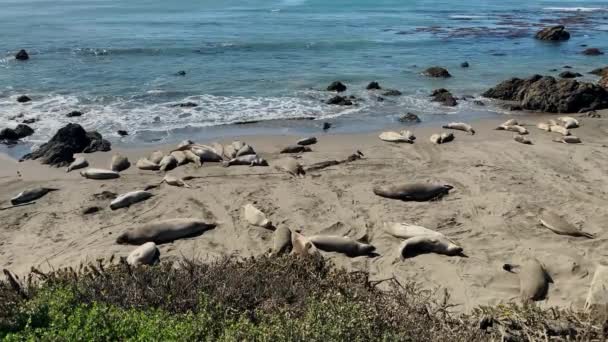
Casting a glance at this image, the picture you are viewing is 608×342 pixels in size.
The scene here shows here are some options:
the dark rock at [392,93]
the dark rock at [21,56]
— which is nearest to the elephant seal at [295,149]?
the dark rock at [392,93]

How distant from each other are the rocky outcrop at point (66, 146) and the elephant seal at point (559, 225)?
852 centimetres

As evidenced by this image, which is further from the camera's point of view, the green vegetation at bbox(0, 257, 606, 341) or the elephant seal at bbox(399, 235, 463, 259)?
the elephant seal at bbox(399, 235, 463, 259)

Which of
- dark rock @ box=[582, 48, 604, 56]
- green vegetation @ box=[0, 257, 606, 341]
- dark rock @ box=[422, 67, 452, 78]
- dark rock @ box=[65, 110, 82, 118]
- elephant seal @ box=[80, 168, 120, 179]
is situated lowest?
dark rock @ box=[65, 110, 82, 118]

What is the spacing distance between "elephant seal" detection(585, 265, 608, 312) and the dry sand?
30cm

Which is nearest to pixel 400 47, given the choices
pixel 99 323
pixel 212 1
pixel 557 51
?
pixel 557 51

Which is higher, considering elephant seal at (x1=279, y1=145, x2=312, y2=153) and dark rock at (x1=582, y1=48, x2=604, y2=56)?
dark rock at (x1=582, y1=48, x2=604, y2=56)

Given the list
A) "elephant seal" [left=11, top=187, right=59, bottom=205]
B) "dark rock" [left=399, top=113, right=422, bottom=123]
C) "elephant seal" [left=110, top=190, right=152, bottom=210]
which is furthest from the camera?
"dark rock" [left=399, top=113, right=422, bottom=123]

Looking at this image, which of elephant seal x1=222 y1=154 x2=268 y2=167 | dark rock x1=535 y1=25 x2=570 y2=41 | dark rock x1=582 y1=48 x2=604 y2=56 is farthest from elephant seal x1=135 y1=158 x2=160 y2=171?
dark rock x1=535 y1=25 x2=570 y2=41

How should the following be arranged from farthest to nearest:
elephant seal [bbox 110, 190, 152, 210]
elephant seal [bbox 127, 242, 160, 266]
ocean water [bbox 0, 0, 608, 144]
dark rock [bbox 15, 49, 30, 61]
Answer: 1. dark rock [bbox 15, 49, 30, 61]
2. ocean water [bbox 0, 0, 608, 144]
3. elephant seal [bbox 110, 190, 152, 210]
4. elephant seal [bbox 127, 242, 160, 266]

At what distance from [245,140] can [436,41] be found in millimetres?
22058

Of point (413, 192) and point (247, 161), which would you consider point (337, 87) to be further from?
point (413, 192)

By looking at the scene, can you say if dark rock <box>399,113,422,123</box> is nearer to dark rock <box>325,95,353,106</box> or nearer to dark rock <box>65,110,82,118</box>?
dark rock <box>325,95,353,106</box>

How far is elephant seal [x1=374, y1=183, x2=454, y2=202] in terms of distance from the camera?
8.62 m

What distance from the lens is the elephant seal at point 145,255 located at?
259 inches
